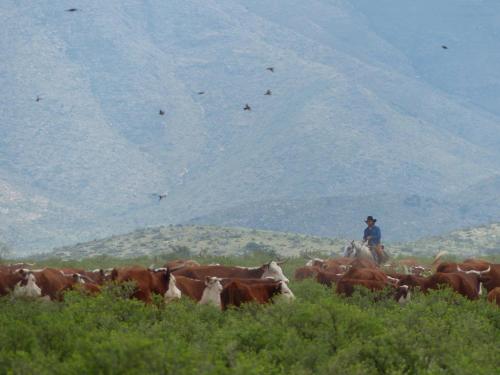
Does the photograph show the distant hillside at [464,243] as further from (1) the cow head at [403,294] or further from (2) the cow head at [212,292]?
(2) the cow head at [212,292]

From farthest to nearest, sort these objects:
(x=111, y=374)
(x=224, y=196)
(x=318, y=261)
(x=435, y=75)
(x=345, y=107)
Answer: (x=435, y=75), (x=345, y=107), (x=224, y=196), (x=318, y=261), (x=111, y=374)

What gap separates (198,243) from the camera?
57.9m

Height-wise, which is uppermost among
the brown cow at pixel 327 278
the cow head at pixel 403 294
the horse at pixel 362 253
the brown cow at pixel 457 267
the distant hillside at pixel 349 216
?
the cow head at pixel 403 294

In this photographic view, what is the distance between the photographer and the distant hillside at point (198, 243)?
5588 centimetres

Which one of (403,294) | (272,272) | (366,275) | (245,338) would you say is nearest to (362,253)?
(272,272)

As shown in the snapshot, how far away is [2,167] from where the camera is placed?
355 feet

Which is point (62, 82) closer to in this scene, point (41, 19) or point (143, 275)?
point (41, 19)

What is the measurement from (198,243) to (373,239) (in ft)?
100.0

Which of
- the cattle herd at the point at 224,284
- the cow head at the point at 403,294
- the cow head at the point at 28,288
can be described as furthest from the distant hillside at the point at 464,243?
the cow head at the point at 28,288

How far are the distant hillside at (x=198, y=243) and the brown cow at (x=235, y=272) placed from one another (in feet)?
107

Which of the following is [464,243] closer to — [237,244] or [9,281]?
[237,244]

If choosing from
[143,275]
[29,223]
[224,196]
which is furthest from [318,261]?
[224,196]

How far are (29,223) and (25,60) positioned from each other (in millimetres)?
33886

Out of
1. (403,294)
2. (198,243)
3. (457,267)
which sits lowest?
(198,243)
